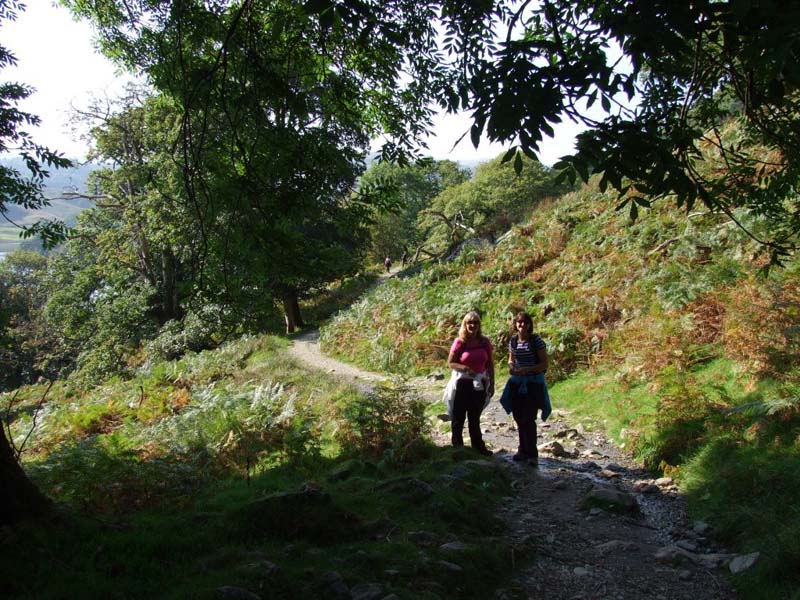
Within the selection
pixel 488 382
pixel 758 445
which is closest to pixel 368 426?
pixel 488 382

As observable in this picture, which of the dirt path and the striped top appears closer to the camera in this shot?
the dirt path

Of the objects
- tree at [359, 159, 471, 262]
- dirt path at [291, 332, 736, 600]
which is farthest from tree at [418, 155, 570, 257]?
dirt path at [291, 332, 736, 600]

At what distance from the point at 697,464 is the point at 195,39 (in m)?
6.58

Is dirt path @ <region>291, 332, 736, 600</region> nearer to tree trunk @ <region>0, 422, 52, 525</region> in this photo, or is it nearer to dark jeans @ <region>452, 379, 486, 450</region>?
dark jeans @ <region>452, 379, 486, 450</region>

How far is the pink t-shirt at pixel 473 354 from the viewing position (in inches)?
257

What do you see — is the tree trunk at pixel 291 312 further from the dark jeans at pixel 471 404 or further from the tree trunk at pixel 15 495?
the tree trunk at pixel 15 495

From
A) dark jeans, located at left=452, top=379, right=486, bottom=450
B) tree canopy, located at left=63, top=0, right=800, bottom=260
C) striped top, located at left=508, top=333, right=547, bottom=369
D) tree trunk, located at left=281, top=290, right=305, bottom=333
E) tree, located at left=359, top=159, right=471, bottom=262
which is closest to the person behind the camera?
tree canopy, located at left=63, top=0, right=800, bottom=260

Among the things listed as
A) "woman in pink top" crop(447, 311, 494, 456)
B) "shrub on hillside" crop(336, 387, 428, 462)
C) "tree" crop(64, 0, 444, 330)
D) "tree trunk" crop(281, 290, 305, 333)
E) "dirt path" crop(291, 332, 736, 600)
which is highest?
"tree" crop(64, 0, 444, 330)

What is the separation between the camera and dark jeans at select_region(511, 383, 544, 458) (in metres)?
6.55

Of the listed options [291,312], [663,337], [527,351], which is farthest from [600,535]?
[291,312]

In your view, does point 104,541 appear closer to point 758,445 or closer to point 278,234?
point 278,234

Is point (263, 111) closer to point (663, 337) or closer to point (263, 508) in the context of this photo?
point (263, 508)

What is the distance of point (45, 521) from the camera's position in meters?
3.66

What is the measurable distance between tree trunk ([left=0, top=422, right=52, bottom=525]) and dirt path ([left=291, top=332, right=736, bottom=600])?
3.18 metres
